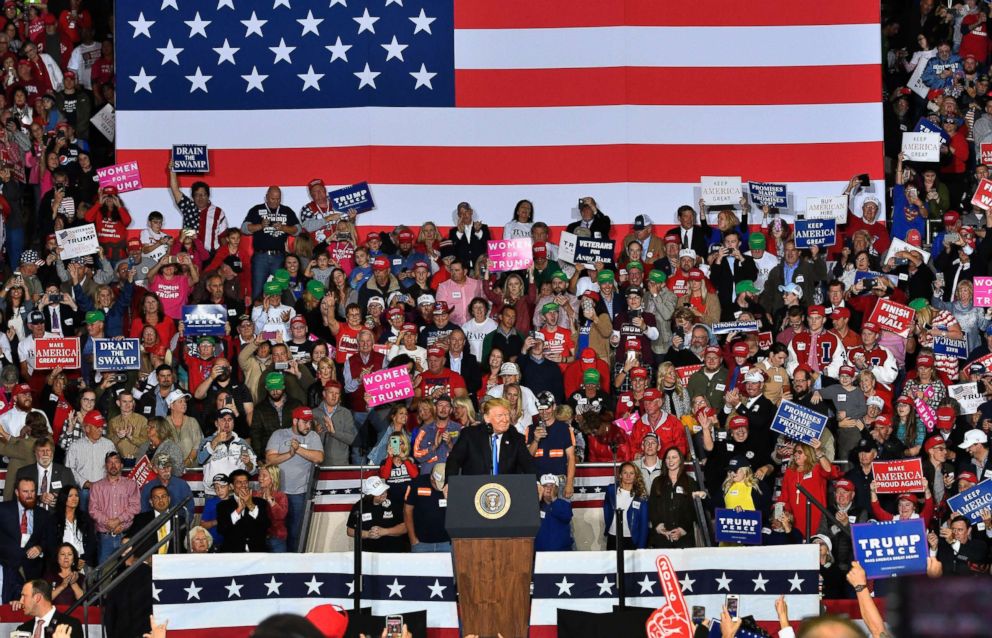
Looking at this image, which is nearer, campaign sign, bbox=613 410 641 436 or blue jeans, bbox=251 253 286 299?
campaign sign, bbox=613 410 641 436

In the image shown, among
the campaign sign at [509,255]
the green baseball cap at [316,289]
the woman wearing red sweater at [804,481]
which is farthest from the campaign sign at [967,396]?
the green baseball cap at [316,289]

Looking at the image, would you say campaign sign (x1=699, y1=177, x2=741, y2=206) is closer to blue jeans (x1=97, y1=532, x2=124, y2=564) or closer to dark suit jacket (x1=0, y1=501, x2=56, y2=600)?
blue jeans (x1=97, y1=532, x2=124, y2=564)

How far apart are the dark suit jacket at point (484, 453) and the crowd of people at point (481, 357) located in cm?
2

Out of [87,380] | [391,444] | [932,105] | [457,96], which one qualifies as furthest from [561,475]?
[932,105]

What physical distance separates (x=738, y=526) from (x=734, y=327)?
11.4ft

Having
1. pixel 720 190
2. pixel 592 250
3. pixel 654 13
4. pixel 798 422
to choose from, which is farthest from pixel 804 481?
pixel 654 13

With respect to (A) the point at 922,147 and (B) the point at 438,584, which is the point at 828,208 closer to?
(A) the point at 922,147

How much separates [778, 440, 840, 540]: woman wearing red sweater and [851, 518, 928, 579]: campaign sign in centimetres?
203

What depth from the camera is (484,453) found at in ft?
33.2

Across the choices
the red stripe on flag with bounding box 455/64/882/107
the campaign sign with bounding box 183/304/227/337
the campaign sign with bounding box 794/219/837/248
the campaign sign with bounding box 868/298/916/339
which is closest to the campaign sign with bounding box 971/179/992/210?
the campaign sign with bounding box 794/219/837/248

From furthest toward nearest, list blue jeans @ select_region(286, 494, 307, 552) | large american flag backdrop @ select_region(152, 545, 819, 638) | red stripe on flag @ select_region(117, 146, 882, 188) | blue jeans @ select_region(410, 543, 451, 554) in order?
red stripe on flag @ select_region(117, 146, 882, 188) < blue jeans @ select_region(286, 494, 307, 552) < blue jeans @ select_region(410, 543, 451, 554) < large american flag backdrop @ select_region(152, 545, 819, 638)

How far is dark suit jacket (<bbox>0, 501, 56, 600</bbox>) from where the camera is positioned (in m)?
12.7

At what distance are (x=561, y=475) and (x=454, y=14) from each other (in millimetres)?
7884

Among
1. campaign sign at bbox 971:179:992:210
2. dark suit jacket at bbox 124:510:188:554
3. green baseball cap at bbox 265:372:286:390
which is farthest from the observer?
campaign sign at bbox 971:179:992:210
